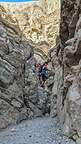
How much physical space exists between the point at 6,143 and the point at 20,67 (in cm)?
1072

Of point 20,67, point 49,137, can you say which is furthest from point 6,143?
point 20,67

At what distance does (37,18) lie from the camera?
6462cm

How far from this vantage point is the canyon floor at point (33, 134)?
1368 centimetres

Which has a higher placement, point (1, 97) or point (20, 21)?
point (20, 21)

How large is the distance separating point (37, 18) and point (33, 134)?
51186 millimetres

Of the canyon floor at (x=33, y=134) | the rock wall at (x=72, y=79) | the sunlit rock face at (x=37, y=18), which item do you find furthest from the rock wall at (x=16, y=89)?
the sunlit rock face at (x=37, y=18)

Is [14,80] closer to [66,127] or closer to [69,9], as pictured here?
[69,9]

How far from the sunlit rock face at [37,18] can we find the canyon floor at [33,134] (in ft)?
149

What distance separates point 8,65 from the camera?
74.0ft

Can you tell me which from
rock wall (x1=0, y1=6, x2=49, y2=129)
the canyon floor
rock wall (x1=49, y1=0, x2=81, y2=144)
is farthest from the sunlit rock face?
the canyon floor

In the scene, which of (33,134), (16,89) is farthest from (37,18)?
(33,134)

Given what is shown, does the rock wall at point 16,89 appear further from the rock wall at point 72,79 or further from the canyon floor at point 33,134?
the rock wall at point 72,79

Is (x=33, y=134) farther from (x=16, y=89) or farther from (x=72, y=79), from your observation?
(x=16, y=89)

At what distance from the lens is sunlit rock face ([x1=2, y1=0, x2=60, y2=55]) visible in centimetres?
6341
